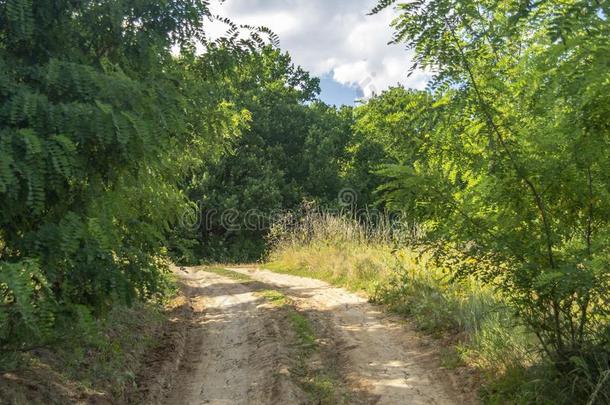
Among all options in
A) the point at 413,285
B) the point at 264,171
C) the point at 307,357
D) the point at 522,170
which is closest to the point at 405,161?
the point at 522,170

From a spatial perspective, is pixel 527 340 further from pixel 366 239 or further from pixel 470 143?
pixel 366 239

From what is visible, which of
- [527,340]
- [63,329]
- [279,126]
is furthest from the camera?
[279,126]

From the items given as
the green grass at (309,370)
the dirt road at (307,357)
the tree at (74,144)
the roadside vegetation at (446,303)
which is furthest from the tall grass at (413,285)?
the tree at (74,144)

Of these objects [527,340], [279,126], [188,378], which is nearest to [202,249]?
[279,126]

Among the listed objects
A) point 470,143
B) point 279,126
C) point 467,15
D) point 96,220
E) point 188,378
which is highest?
point 279,126

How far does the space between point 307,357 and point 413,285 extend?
11.1ft

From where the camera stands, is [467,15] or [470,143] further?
[470,143]

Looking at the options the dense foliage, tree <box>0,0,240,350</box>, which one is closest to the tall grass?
tree <box>0,0,240,350</box>

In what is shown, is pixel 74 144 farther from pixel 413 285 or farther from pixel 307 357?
pixel 413 285

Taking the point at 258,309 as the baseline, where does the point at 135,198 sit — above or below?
above

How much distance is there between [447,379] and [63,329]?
3959 mm

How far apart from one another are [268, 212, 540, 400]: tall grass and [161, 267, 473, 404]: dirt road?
0.41 meters

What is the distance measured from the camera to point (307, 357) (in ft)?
23.8

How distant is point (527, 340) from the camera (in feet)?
19.4
